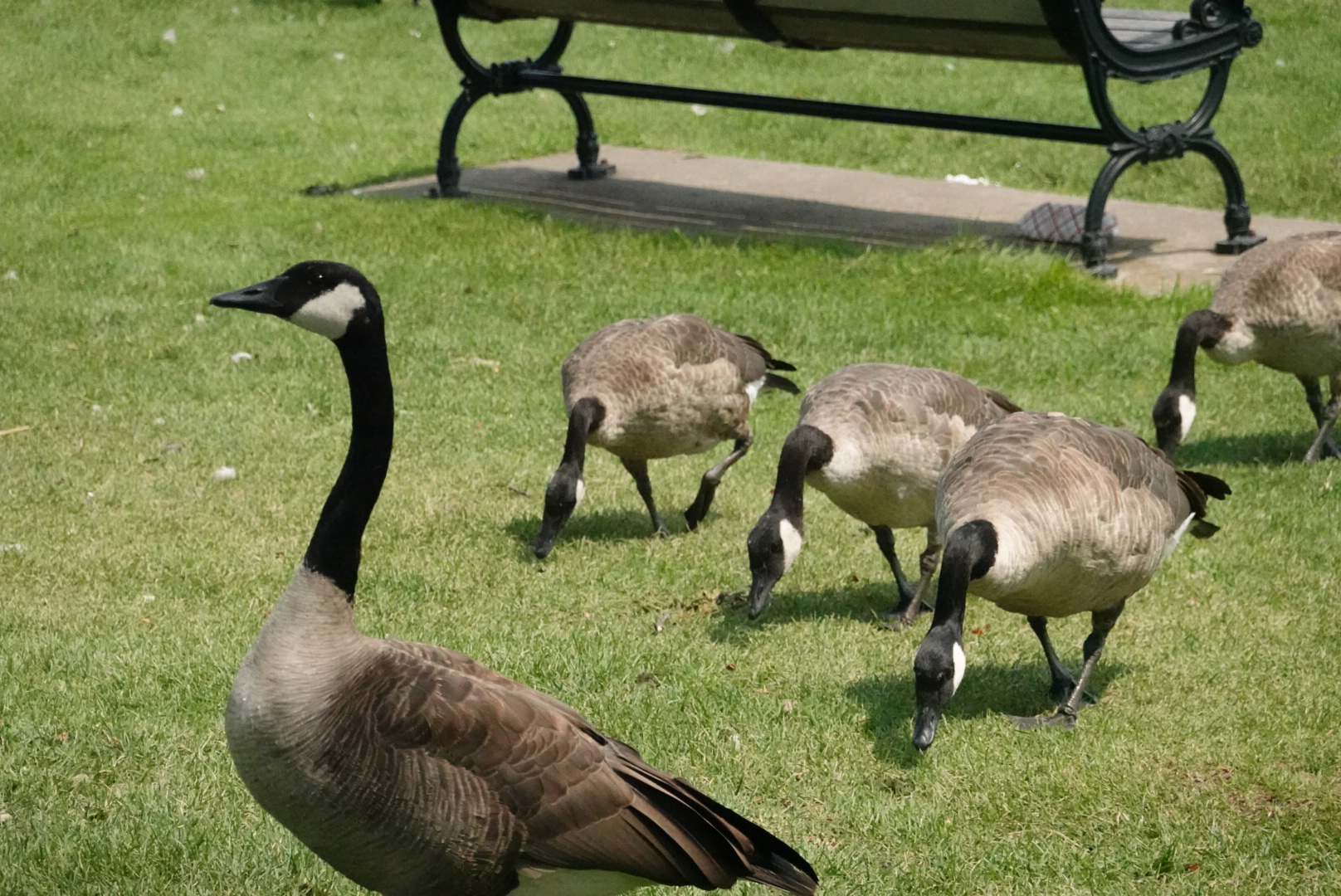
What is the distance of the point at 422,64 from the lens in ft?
57.3

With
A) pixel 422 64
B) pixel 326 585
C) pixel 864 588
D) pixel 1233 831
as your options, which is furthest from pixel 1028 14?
pixel 422 64

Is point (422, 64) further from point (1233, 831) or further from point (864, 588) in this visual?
point (1233, 831)

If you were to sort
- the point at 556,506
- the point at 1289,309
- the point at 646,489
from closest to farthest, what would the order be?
the point at 556,506 → the point at 646,489 → the point at 1289,309

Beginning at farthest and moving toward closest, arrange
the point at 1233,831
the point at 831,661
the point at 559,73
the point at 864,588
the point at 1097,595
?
the point at 559,73 → the point at 864,588 → the point at 831,661 → the point at 1097,595 → the point at 1233,831

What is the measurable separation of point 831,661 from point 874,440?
85cm

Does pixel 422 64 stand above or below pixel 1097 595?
below

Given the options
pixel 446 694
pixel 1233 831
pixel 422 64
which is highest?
pixel 446 694

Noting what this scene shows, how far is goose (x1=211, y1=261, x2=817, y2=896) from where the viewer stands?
10.8ft

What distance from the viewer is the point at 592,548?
21.5ft

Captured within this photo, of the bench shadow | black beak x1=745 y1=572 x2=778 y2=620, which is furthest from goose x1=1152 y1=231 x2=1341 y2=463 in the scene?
the bench shadow

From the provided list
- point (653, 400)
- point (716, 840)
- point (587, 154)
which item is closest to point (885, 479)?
point (653, 400)

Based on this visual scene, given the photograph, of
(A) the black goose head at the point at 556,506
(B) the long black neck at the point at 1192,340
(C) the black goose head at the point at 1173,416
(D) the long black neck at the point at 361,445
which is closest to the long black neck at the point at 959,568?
(D) the long black neck at the point at 361,445

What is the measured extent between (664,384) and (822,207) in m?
6.00

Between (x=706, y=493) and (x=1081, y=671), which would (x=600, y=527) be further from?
(x=1081, y=671)
